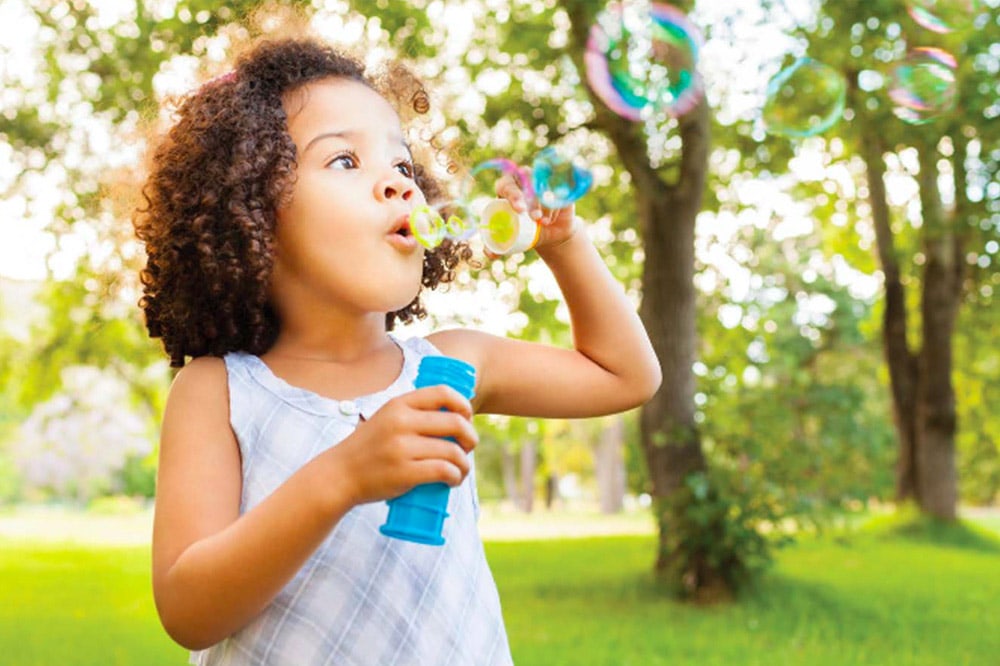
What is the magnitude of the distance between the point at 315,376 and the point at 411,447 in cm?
52

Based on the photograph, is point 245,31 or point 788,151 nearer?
point 245,31

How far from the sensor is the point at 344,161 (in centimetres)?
170

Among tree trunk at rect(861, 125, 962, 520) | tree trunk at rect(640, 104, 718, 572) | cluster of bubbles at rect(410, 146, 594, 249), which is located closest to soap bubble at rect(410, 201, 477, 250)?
cluster of bubbles at rect(410, 146, 594, 249)

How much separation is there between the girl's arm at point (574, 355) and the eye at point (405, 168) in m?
0.24

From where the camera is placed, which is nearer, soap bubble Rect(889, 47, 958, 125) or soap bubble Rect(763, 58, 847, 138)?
soap bubble Rect(763, 58, 847, 138)

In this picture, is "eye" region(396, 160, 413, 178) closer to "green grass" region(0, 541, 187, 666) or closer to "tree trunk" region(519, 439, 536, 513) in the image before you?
"green grass" region(0, 541, 187, 666)

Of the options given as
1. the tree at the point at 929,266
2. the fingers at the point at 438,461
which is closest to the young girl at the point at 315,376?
the fingers at the point at 438,461

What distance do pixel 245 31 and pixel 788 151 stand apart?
7.46 meters

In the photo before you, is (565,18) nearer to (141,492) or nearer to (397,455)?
(397,455)

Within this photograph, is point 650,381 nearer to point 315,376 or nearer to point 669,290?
point 315,376


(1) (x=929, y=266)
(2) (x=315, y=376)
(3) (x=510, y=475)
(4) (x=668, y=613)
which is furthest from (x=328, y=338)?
(3) (x=510, y=475)

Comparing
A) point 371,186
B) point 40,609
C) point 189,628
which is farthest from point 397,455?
point 40,609

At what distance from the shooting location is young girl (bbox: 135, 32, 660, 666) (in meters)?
1.33

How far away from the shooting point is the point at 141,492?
49.7 metres
